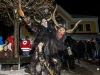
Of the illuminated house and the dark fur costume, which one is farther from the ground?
the illuminated house

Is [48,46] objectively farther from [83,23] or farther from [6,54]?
[83,23]

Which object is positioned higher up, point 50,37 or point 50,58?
point 50,37

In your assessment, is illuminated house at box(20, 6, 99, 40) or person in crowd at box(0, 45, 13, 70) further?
illuminated house at box(20, 6, 99, 40)

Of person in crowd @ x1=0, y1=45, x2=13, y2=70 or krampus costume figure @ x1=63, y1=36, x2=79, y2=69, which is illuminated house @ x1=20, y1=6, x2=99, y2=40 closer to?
krampus costume figure @ x1=63, y1=36, x2=79, y2=69

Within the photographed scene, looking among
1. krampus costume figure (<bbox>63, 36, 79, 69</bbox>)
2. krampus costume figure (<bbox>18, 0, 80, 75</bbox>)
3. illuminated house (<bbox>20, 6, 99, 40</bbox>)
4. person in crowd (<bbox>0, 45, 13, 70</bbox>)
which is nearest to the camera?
krampus costume figure (<bbox>18, 0, 80, 75</bbox>)

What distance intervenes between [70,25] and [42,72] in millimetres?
20552

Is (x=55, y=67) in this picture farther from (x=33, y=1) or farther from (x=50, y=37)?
(x=33, y=1)

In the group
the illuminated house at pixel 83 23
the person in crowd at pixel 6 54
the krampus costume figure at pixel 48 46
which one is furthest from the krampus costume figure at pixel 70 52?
the illuminated house at pixel 83 23

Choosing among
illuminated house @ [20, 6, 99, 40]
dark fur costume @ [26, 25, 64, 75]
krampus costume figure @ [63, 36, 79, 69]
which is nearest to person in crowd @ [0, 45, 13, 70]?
krampus costume figure @ [63, 36, 79, 69]

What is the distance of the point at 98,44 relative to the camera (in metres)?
13.5

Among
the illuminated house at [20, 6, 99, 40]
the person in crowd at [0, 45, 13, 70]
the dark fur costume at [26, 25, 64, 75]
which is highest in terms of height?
the illuminated house at [20, 6, 99, 40]

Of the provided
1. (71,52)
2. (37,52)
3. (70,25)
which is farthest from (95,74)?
(70,25)

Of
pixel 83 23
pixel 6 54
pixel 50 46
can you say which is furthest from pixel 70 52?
pixel 83 23

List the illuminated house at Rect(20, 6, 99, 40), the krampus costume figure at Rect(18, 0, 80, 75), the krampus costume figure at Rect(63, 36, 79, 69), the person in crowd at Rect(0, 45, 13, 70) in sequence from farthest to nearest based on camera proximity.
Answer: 1. the illuminated house at Rect(20, 6, 99, 40)
2. the krampus costume figure at Rect(63, 36, 79, 69)
3. the person in crowd at Rect(0, 45, 13, 70)
4. the krampus costume figure at Rect(18, 0, 80, 75)
